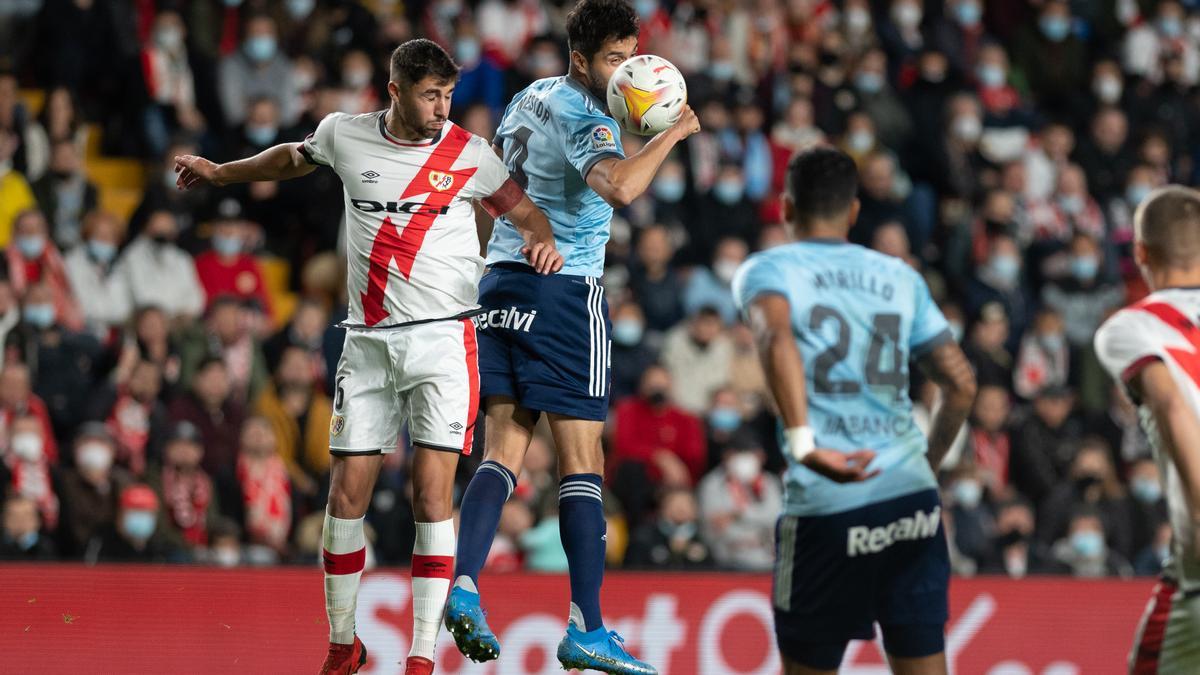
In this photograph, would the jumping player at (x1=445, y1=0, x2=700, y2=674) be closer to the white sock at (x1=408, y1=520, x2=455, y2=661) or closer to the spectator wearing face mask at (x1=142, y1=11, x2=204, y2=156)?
the white sock at (x1=408, y1=520, x2=455, y2=661)

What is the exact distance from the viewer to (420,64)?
6426 mm

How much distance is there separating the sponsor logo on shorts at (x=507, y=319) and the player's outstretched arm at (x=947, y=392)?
73.5 inches

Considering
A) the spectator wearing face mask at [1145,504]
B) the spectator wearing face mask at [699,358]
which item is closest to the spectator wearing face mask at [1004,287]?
the spectator wearing face mask at [1145,504]

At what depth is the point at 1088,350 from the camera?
14516 mm

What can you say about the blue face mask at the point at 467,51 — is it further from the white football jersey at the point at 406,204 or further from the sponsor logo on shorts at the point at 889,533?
the sponsor logo on shorts at the point at 889,533

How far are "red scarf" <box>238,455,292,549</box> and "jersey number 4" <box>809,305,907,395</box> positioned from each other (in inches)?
265

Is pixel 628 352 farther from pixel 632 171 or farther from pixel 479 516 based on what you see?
pixel 632 171

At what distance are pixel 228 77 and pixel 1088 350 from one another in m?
7.63

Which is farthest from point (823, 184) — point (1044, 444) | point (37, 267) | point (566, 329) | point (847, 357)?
point (1044, 444)

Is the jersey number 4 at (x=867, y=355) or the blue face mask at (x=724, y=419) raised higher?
the jersey number 4 at (x=867, y=355)

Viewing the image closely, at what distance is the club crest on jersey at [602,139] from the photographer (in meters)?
6.52

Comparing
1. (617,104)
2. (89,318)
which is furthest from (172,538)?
(617,104)

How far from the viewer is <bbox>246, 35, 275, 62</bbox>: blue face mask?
14141 mm

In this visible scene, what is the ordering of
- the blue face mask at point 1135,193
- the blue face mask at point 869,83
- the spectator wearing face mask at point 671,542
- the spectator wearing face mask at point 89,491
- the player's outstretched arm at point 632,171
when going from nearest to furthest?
the player's outstretched arm at point 632,171
the spectator wearing face mask at point 89,491
the spectator wearing face mask at point 671,542
the blue face mask at point 869,83
the blue face mask at point 1135,193
